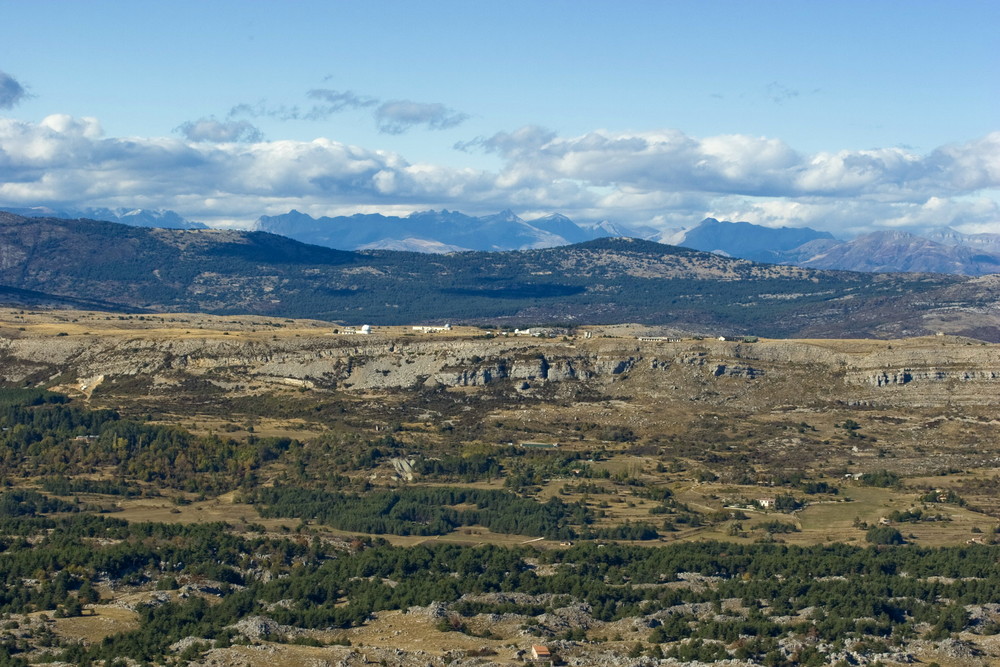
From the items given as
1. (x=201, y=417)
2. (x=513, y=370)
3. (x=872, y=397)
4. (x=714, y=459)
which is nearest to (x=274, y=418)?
(x=201, y=417)

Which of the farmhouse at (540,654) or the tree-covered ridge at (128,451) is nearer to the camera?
the farmhouse at (540,654)

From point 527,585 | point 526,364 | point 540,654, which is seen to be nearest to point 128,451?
point 526,364

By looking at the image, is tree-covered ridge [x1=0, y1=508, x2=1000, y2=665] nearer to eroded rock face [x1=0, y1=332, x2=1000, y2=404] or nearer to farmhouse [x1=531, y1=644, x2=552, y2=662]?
farmhouse [x1=531, y1=644, x2=552, y2=662]

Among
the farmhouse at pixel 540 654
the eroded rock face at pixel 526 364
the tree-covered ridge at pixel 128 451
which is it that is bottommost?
the farmhouse at pixel 540 654

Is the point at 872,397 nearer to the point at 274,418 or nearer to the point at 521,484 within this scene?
the point at 521,484

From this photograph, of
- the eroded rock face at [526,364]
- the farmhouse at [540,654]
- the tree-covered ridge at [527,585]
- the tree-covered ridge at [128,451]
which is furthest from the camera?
the eroded rock face at [526,364]

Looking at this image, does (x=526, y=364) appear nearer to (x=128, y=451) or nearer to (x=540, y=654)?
(x=128, y=451)

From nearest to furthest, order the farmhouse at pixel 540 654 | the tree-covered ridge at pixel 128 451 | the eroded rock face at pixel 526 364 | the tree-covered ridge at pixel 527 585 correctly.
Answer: the farmhouse at pixel 540 654, the tree-covered ridge at pixel 527 585, the tree-covered ridge at pixel 128 451, the eroded rock face at pixel 526 364

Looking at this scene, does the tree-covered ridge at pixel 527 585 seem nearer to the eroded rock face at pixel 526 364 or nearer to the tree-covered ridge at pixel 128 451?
the tree-covered ridge at pixel 128 451

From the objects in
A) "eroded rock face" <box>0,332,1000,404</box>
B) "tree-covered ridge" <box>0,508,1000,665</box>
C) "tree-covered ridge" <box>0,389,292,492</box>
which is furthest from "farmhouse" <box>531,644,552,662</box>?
"eroded rock face" <box>0,332,1000,404</box>

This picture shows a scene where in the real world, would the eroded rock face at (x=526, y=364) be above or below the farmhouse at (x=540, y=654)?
above

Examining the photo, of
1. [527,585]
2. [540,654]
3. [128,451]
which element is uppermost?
[128,451]

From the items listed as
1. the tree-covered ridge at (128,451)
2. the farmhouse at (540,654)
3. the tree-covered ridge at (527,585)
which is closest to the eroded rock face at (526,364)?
the tree-covered ridge at (128,451)

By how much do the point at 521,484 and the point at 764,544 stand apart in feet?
95.9
